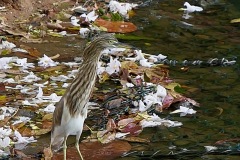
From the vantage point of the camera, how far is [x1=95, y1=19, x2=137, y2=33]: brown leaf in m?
10.2

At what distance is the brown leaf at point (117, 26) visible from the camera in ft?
33.6

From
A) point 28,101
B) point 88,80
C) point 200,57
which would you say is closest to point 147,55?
point 200,57

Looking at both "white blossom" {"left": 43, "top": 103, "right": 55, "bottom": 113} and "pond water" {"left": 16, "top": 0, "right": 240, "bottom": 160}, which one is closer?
"pond water" {"left": 16, "top": 0, "right": 240, "bottom": 160}

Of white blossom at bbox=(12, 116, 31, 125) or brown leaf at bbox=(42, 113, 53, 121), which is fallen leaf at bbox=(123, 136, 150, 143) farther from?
white blossom at bbox=(12, 116, 31, 125)

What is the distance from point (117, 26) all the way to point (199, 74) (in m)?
2.06

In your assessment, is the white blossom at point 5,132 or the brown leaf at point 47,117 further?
the brown leaf at point 47,117

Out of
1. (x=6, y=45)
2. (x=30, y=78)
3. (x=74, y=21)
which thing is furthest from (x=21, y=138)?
(x=74, y=21)

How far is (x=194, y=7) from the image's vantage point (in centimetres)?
1152

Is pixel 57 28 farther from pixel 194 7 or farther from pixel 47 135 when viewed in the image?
pixel 47 135

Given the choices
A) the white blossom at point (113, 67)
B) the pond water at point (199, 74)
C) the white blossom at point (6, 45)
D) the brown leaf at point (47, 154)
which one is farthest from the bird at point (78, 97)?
the white blossom at point (6, 45)

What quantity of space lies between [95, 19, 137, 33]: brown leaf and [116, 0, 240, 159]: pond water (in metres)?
0.13

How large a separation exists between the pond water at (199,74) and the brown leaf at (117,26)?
0.42 ft

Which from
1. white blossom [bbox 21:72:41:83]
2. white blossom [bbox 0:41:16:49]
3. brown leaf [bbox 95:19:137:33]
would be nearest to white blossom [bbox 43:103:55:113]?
white blossom [bbox 21:72:41:83]

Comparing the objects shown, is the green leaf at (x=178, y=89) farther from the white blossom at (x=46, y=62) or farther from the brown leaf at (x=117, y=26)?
the brown leaf at (x=117, y=26)
